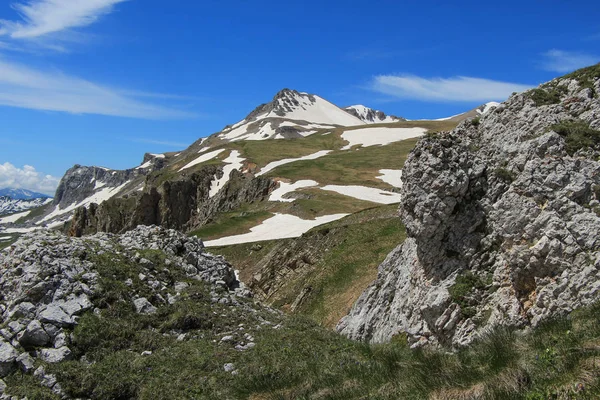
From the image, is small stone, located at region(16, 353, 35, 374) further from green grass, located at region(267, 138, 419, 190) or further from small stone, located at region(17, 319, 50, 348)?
green grass, located at region(267, 138, 419, 190)

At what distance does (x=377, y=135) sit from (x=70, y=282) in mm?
151607

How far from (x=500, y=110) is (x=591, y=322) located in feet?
28.6

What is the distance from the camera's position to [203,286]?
68.5ft

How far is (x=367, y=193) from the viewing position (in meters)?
70.6

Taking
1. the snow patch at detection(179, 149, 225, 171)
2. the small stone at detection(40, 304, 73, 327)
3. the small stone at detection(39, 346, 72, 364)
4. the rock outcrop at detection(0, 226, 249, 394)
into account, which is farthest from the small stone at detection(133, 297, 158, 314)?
the snow patch at detection(179, 149, 225, 171)

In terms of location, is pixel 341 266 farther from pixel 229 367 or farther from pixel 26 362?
pixel 26 362

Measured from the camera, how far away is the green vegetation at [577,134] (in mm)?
11898

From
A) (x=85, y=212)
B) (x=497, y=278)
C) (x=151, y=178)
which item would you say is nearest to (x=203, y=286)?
(x=497, y=278)

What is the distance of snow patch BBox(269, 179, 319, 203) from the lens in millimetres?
71550

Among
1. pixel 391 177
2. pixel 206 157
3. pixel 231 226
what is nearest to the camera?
pixel 231 226

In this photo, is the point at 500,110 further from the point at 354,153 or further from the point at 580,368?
the point at 354,153

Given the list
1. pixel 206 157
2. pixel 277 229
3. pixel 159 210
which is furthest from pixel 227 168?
pixel 277 229

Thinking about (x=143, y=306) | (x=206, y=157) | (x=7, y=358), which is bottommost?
(x=7, y=358)

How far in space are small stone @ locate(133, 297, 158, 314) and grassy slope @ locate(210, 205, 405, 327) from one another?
10.2 metres
